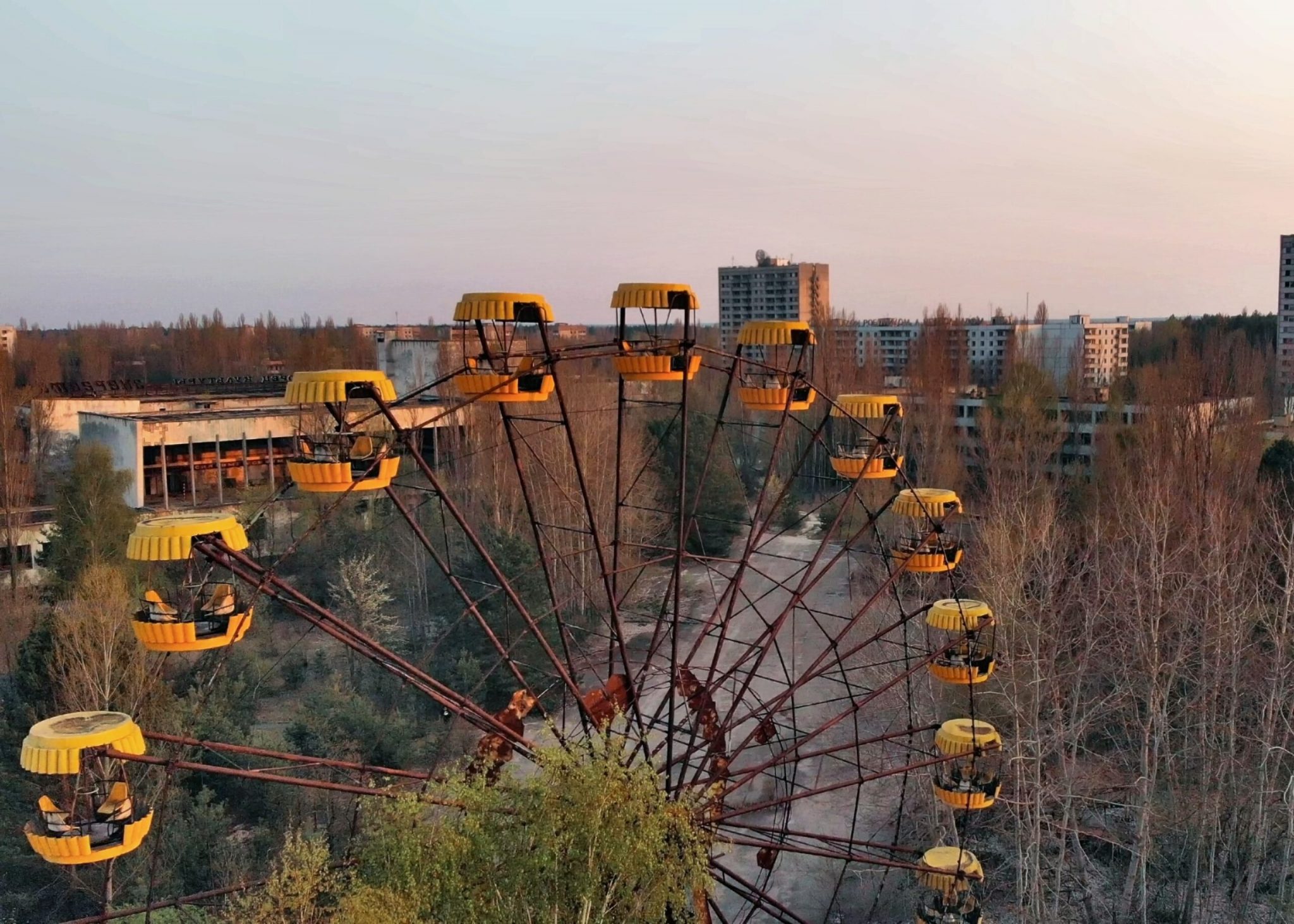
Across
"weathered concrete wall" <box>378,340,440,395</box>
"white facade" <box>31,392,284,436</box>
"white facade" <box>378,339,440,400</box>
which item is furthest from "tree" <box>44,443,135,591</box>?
"weathered concrete wall" <box>378,340,440,395</box>

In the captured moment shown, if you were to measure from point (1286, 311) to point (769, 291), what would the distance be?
1379 inches

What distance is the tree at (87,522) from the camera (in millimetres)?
22219

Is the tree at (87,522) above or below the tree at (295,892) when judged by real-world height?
above

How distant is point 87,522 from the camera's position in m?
22.5

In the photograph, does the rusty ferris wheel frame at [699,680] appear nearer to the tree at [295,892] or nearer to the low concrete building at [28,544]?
the tree at [295,892]

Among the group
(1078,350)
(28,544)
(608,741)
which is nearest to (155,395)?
(28,544)

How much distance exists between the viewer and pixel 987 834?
17.7 meters

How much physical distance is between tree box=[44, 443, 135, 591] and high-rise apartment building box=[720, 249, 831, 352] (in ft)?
168

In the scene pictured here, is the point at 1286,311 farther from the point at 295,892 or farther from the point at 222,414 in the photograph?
the point at 295,892

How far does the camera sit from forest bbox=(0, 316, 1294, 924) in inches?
339

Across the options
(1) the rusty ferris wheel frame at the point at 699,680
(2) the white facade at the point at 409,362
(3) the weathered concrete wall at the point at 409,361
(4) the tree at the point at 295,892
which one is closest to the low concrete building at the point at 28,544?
(1) the rusty ferris wheel frame at the point at 699,680

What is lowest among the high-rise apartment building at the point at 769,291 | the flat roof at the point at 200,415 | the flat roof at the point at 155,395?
the flat roof at the point at 200,415

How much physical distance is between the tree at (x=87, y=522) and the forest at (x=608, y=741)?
68mm

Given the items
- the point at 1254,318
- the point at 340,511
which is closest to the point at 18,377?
the point at 340,511
